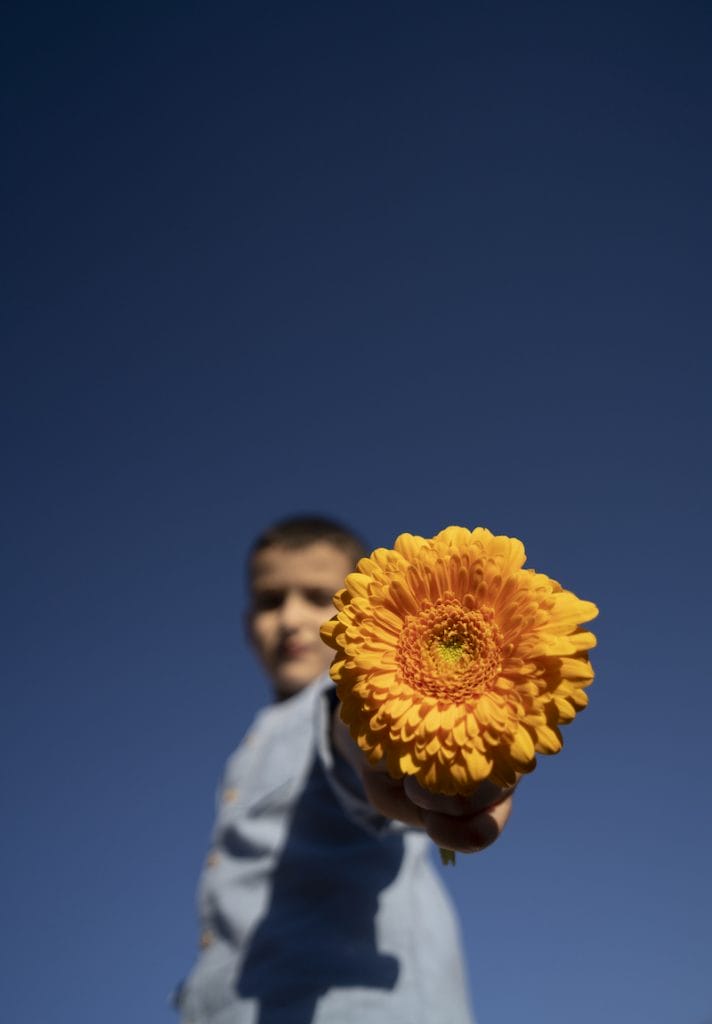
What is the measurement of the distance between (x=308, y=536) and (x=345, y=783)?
61.6 inches

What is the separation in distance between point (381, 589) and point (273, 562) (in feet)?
6.72

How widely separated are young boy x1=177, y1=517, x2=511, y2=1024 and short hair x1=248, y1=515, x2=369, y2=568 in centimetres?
89

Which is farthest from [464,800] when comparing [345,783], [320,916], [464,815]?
[320,916]

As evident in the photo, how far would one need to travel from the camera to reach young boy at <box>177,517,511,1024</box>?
178 cm

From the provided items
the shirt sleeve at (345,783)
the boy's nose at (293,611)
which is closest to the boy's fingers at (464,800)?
the shirt sleeve at (345,783)

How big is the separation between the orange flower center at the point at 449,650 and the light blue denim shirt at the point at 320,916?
87cm

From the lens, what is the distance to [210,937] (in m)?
2.11

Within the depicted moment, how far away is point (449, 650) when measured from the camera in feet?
3.48

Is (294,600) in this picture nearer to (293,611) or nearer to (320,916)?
(293,611)

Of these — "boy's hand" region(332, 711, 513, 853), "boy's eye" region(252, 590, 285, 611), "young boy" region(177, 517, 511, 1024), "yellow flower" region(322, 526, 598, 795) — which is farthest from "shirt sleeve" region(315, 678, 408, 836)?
"boy's eye" region(252, 590, 285, 611)

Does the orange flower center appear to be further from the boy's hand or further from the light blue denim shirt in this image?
→ the light blue denim shirt

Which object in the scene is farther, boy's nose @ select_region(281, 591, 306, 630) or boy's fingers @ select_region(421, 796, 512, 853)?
boy's nose @ select_region(281, 591, 306, 630)

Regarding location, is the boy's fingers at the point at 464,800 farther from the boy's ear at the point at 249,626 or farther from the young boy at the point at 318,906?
the boy's ear at the point at 249,626

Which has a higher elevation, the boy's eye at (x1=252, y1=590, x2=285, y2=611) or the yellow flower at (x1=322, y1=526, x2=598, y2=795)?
the boy's eye at (x1=252, y1=590, x2=285, y2=611)
